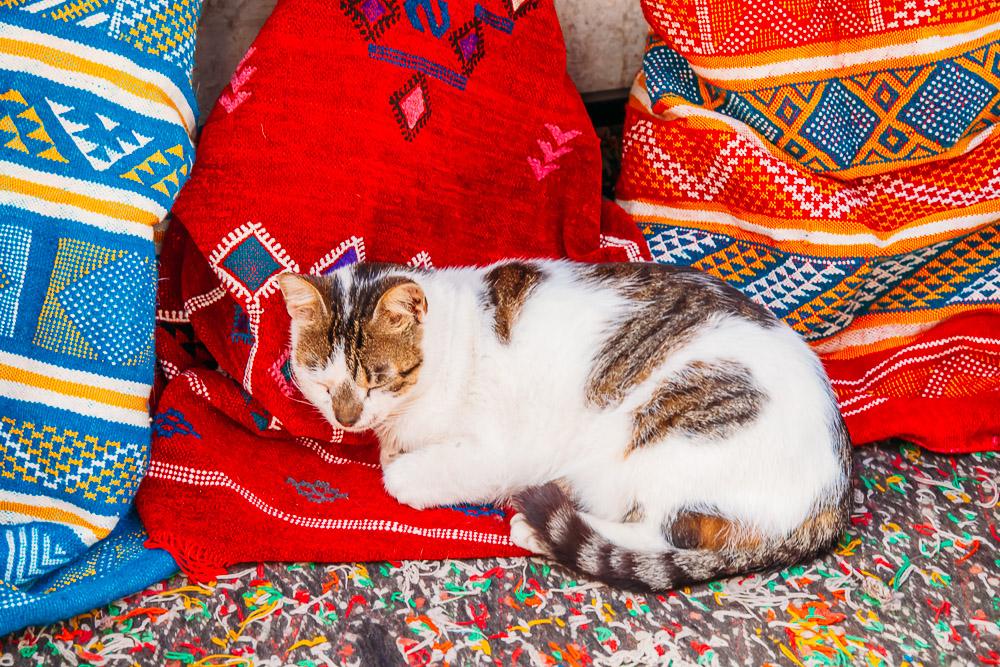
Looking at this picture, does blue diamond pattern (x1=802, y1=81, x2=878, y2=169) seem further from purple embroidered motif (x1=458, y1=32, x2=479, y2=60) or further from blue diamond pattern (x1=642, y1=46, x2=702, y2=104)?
purple embroidered motif (x1=458, y1=32, x2=479, y2=60)

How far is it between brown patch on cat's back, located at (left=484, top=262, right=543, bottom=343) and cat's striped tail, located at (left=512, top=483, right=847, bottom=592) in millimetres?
308

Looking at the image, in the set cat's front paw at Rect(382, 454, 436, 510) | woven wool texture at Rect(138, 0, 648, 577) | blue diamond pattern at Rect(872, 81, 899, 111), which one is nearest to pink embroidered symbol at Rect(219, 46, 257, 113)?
woven wool texture at Rect(138, 0, 648, 577)

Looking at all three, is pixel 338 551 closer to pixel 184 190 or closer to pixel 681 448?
pixel 681 448

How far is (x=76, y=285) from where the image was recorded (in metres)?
Answer: 1.45

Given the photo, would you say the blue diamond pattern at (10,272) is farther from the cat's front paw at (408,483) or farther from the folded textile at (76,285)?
the cat's front paw at (408,483)

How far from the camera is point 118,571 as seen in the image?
140 cm

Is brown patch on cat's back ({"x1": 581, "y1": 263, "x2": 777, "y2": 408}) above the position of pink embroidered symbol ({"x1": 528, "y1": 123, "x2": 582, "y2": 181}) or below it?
below

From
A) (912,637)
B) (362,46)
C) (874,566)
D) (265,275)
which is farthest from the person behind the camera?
(362,46)

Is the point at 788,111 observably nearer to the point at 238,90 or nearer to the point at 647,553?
the point at 647,553

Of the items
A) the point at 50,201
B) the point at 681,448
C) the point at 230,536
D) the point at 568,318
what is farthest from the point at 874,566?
the point at 50,201

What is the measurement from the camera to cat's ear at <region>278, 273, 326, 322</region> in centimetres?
143

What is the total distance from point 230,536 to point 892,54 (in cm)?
155

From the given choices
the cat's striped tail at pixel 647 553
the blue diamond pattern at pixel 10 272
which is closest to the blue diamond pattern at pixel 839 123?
the cat's striped tail at pixel 647 553

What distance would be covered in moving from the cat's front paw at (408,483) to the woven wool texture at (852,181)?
0.75 m
